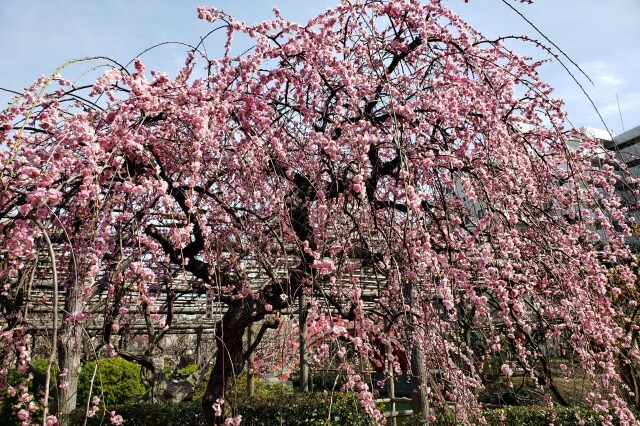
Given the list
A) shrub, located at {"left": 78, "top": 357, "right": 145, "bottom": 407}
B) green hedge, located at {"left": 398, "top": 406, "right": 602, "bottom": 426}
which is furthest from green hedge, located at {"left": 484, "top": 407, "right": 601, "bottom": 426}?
shrub, located at {"left": 78, "top": 357, "right": 145, "bottom": 407}

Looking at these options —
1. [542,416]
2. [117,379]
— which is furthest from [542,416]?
[117,379]

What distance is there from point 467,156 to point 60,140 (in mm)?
2482

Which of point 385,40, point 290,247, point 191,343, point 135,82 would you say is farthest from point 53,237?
point 191,343

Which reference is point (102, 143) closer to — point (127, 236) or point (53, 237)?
point (53, 237)

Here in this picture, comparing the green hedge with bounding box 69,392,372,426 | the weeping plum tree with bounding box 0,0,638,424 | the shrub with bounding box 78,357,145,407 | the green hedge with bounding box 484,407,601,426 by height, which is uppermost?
the weeping plum tree with bounding box 0,0,638,424

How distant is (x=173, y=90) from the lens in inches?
117

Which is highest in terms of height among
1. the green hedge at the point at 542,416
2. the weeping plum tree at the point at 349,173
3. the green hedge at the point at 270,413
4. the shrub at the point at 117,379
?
the weeping plum tree at the point at 349,173

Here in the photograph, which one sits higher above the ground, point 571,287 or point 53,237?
point 53,237

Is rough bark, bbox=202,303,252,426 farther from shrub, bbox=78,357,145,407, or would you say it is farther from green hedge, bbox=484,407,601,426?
shrub, bbox=78,357,145,407

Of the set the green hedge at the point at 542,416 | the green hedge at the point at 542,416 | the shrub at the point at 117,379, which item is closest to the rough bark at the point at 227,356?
the green hedge at the point at 542,416

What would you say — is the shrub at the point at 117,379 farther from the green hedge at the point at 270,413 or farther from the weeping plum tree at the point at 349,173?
the weeping plum tree at the point at 349,173

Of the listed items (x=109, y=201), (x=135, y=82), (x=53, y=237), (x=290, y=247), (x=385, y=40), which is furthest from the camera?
(x=290, y=247)

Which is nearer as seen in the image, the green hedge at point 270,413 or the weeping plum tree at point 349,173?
the weeping plum tree at point 349,173

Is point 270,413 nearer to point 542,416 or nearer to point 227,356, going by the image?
point 227,356
